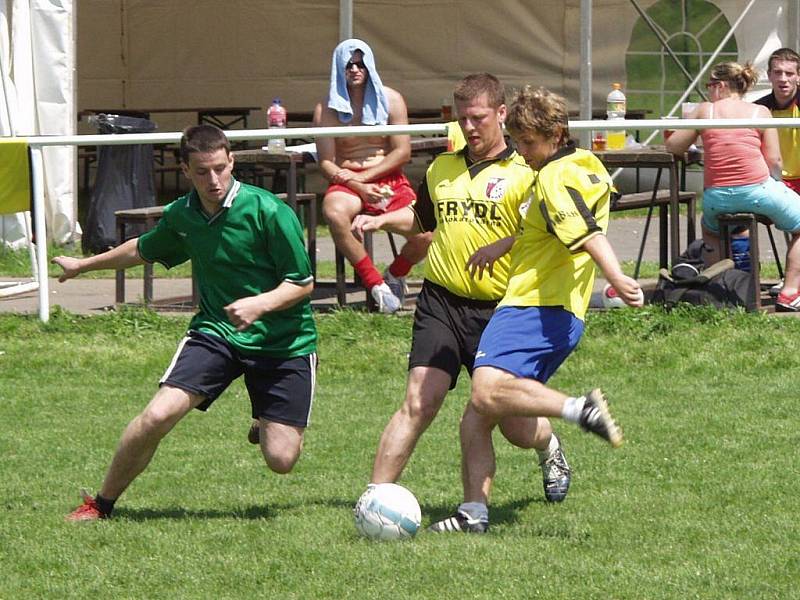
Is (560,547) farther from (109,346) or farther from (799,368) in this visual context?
(109,346)

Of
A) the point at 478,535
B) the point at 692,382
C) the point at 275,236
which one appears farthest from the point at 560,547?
the point at 692,382

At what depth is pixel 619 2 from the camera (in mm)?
18062

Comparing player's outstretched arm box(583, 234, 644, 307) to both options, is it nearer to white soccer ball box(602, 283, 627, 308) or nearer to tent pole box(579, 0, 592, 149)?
white soccer ball box(602, 283, 627, 308)

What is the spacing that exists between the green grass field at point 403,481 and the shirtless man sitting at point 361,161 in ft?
1.34

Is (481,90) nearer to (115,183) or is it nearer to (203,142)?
(203,142)

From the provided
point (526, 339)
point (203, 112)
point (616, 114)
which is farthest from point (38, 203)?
point (203, 112)

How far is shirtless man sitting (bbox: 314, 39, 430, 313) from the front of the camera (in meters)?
10.2

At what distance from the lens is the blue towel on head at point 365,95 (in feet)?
34.8

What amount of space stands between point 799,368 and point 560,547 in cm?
397

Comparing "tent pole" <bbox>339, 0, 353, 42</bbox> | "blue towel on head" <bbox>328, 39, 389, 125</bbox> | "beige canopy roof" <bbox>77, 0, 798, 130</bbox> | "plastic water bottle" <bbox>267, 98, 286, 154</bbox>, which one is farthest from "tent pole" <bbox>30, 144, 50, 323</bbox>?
"beige canopy roof" <bbox>77, 0, 798, 130</bbox>

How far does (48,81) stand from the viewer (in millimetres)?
15008

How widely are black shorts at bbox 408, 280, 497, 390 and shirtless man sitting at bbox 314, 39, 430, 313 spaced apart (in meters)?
3.59

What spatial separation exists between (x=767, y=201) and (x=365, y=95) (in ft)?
9.21

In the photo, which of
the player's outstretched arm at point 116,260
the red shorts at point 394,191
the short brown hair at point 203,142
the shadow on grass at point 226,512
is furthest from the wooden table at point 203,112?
the short brown hair at point 203,142
